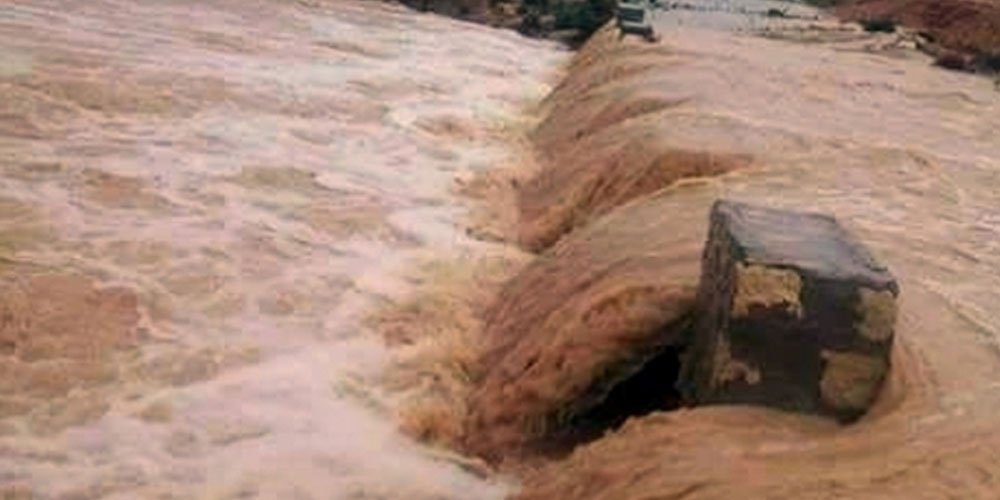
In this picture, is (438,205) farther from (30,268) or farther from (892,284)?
(892,284)

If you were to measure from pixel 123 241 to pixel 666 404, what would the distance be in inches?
172

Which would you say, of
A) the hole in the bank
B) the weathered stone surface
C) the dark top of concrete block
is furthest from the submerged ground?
the dark top of concrete block

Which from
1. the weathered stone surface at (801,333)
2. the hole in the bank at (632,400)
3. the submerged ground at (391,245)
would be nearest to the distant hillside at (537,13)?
the submerged ground at (391,245)

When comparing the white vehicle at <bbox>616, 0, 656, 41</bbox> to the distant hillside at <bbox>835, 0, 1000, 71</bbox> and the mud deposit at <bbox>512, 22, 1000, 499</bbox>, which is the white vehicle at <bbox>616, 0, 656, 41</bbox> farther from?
the distant hillside at <bbox>835, 0, 1000, 71</bbox>

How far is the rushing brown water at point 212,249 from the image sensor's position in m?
5.78

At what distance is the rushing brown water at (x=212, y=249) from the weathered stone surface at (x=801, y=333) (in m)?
1.29

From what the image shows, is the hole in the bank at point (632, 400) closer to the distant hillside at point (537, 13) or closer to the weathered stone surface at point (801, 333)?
the weathered stone surface at point (801, 333)

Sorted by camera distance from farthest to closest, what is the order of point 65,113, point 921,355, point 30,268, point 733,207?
point 65,113
point 30,268
point 733,207
point 921,355

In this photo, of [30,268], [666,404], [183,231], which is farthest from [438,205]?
[666,404]

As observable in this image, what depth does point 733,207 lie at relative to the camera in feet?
19.1

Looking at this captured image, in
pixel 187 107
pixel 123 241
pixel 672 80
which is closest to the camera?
pixel 123 241

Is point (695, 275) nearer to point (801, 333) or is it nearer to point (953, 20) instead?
point (801, 333)

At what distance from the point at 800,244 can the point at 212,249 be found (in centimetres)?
467

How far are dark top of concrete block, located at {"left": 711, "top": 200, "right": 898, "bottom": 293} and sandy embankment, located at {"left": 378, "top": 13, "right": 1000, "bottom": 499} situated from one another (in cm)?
44
